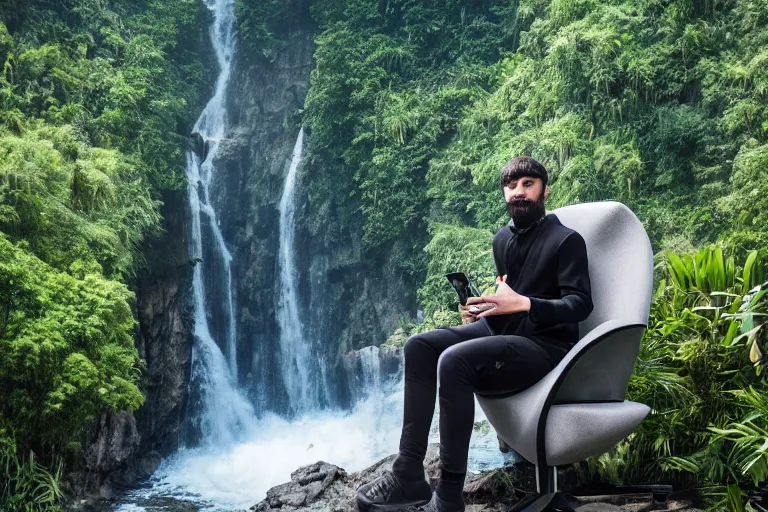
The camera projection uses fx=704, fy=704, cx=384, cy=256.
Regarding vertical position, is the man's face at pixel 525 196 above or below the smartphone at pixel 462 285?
above

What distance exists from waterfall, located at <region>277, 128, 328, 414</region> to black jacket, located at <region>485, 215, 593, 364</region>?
10324 millimetres

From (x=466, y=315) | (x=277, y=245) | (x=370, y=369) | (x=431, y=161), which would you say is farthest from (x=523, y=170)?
(x=277, y=245)

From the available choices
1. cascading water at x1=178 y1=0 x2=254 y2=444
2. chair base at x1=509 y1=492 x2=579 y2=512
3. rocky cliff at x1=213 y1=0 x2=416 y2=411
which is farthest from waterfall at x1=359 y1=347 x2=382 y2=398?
chair base at x1=509 y1=492 x2=579 y2=512

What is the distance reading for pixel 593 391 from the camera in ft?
6.33

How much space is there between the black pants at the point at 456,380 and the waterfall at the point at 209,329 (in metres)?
10.0

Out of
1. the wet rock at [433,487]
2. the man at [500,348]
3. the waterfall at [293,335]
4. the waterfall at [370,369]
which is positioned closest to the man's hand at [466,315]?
the man at [500,348]

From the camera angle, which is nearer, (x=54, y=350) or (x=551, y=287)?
(x=551, y=287)

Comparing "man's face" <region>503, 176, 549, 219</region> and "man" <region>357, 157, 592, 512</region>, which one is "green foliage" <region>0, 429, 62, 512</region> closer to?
"man" <region>357, 157, 592, 512</region>

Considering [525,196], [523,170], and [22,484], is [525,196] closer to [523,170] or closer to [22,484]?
[523,170]

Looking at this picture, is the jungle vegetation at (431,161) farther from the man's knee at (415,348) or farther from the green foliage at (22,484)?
the man's knee at (415,348)

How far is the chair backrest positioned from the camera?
1.98m

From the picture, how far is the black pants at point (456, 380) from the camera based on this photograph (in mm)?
1788

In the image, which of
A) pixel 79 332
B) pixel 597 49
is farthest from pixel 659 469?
pixel 597 49

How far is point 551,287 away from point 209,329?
10.7 m
